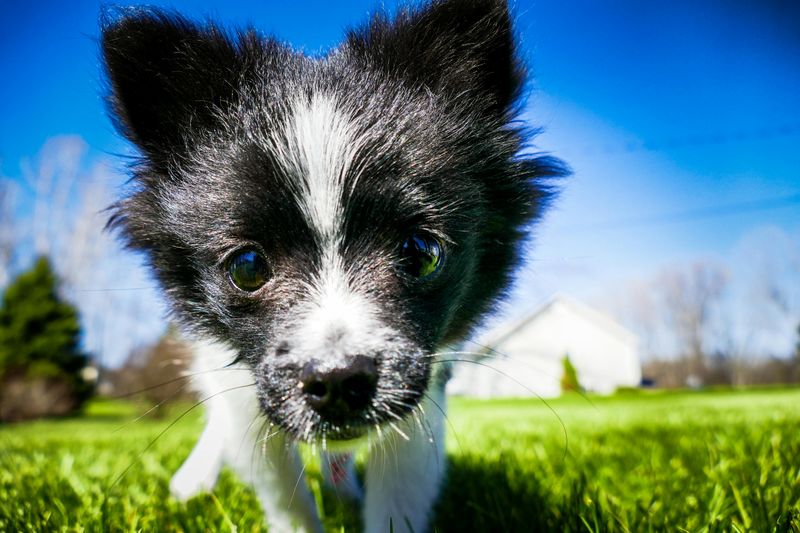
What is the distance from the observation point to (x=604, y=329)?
2644 cm

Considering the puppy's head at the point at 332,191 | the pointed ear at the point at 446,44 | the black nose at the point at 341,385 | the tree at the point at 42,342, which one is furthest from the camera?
the tree at the point at 42,342

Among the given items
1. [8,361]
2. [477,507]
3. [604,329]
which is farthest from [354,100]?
[604,329]

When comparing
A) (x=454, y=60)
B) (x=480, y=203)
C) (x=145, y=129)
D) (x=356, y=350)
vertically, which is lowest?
(x=356, y=350)

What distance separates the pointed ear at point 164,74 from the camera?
83.9 inches

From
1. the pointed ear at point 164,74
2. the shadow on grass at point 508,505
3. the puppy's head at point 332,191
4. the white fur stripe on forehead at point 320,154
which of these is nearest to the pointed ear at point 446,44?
the puppy's head at point 332,191

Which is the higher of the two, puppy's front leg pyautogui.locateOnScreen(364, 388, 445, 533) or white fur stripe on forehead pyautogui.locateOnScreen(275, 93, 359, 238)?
white fur stripe on forehead pyautogui.locateOnScreen(275, 93, 359, 238)

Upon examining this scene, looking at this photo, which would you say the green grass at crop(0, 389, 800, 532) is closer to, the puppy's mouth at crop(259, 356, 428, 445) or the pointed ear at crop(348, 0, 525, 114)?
the puppy's mouth at crop(259, 356, 428, 445)

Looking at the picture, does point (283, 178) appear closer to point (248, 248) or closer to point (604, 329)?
point (248, 248)

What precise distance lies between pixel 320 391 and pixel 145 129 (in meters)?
1.44

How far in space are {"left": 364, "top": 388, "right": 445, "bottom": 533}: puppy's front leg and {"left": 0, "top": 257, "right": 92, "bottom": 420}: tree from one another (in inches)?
729

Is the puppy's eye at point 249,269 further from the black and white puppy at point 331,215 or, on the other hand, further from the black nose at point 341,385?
the black nose at point 341,385

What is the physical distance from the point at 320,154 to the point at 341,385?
0.76 meters

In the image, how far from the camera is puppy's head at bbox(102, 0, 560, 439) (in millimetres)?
1645

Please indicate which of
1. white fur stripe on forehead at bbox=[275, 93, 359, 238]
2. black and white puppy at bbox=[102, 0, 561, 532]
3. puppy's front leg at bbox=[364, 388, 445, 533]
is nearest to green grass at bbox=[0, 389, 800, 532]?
puppy's front leg at bbox=[364, 388, 445, 533]
